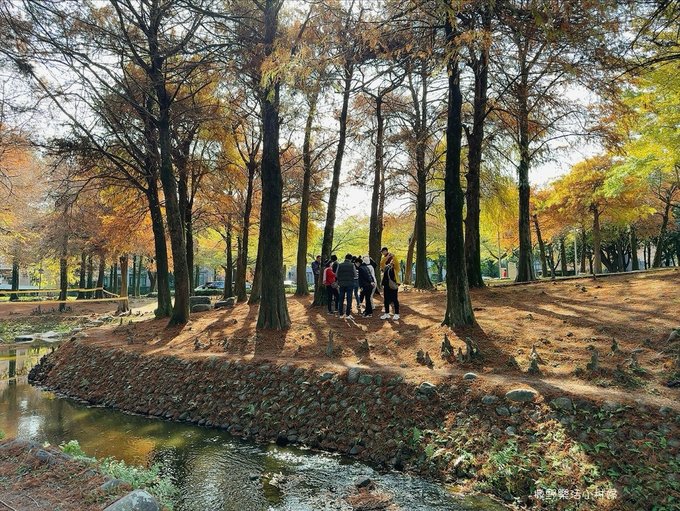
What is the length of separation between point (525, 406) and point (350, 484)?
2348 mm

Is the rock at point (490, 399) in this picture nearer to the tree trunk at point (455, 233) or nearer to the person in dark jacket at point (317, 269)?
the tree trunk at point (455, 233)

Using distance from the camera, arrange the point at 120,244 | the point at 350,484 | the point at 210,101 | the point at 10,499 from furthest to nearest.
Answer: the point at 120,244
the point at 210,101
the point at 350,484
the point at 10,499

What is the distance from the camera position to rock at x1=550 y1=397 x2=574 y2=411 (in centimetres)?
527

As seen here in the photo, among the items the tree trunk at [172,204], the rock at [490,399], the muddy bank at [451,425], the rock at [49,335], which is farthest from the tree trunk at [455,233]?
the rock at [49,335]

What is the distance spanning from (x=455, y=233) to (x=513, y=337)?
2.34 m

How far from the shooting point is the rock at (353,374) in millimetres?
7141

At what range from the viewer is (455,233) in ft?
29.9

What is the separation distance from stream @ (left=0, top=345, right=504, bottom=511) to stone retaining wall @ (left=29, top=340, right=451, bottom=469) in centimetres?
31

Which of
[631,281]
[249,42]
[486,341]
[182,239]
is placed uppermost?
[249,42]

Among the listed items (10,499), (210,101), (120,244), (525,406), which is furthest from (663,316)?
(120,244)

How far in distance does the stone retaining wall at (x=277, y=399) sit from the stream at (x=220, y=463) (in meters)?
0.31

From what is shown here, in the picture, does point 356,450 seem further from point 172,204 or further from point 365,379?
point 172,204

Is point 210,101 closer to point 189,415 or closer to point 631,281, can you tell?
point 189,415

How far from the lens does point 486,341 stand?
317 inches
